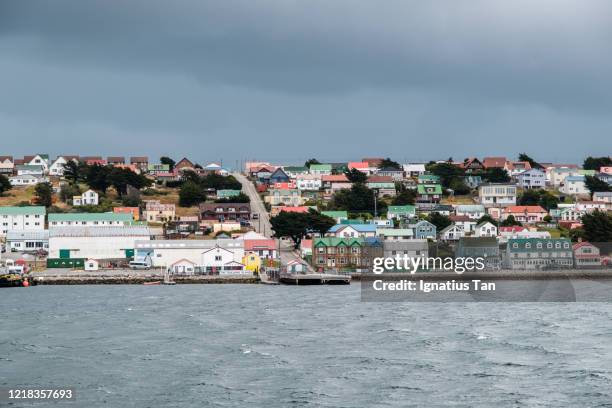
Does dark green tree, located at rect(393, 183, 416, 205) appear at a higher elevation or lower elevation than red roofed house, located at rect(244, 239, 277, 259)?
higher

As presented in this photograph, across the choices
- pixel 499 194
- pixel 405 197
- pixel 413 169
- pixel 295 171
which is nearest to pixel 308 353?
pixel 405 197

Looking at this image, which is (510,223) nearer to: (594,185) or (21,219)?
(594,185)

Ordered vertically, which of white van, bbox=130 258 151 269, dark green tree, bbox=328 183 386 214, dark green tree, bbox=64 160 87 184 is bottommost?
white van, bbox=130 258 151 269

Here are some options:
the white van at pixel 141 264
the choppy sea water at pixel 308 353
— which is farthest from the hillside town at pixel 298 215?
the choppy sea water at pixel 308 353

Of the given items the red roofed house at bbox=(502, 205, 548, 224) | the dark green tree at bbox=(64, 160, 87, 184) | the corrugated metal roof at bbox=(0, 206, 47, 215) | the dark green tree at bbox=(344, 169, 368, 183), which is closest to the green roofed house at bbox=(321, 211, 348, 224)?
the red roofed house at bbox=(502, 205, 548, 224)

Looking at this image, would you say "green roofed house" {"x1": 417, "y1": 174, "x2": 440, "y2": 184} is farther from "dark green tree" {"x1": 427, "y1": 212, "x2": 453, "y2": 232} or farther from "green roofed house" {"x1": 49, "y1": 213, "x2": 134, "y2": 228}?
"green roofed house" {"x1": 49, "y1": 213, "x2": 134, "y2": 228}

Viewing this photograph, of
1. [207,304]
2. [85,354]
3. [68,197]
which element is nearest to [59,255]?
[68,197]

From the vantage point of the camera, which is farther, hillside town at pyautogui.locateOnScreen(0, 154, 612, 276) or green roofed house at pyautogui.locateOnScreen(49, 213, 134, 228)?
green roofed house at pyautogui.locateOnScreen(49, 213, 134, 228)
